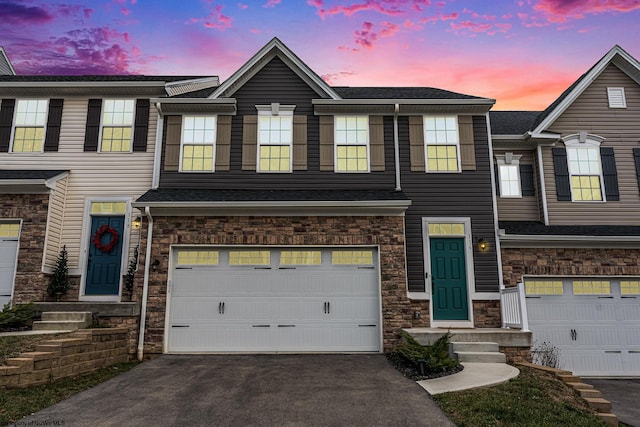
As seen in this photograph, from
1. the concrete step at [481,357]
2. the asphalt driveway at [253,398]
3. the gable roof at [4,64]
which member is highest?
the gable roof at [4,64]

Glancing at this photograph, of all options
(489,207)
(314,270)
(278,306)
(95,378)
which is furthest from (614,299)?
(95,378)

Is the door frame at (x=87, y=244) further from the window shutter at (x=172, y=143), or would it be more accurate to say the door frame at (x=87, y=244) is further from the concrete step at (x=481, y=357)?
the concrete step at (x=481, y=357)

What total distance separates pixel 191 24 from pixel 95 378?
45.5ft

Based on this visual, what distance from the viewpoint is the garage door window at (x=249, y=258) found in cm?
993

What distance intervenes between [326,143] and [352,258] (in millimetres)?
3583

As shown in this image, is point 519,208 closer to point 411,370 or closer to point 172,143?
point 411,370

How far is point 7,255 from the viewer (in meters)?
10.3

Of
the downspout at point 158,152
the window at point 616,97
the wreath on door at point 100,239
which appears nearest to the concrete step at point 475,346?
the downspout at point 158,152

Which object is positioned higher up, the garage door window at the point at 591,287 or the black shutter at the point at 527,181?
the black shutter at the point at 527,181

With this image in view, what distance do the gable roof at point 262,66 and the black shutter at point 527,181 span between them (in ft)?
20.7

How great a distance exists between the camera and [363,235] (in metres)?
9.91

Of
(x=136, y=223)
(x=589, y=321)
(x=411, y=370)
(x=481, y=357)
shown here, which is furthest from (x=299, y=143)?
(x=589, y=321)

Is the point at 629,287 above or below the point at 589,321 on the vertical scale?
above

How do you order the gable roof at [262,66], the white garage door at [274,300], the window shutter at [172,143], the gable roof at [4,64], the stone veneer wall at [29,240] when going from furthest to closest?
the gable roof at [4,64]
the gable roof at [262,66]
the window shutter at [172,143]
the stone veneer wall at [29,240]
the white garage door at [274,300]
